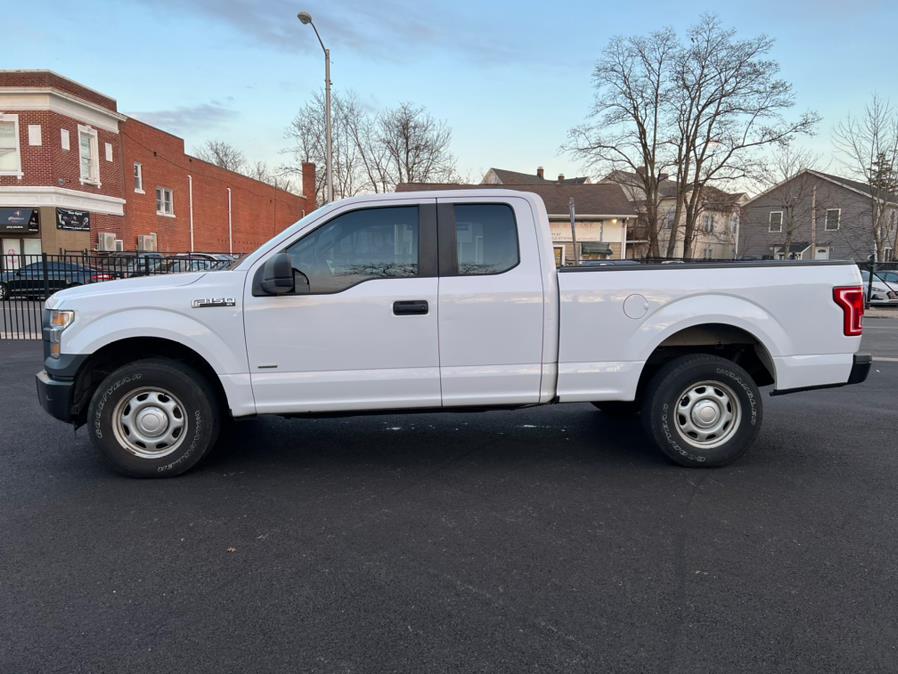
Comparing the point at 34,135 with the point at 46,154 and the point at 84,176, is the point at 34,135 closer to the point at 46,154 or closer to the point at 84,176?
the point at 46,154

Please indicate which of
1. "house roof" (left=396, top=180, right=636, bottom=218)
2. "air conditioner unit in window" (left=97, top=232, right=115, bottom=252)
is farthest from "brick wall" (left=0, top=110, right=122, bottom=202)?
"house roof" (left=396, top=180, right=636, bottom=218)

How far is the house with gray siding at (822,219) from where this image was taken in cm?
3738

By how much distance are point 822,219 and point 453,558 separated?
4822cm

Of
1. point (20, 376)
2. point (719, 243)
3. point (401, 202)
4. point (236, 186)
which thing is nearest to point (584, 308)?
point (401, 202)

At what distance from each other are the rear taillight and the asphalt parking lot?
1.11m

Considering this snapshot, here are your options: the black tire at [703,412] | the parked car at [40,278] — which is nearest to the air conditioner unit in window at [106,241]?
the parked car at [40,278]

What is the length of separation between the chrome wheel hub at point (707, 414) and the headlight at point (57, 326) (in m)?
4.46

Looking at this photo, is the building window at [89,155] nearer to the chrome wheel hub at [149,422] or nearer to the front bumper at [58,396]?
the front bumper at [58,396]

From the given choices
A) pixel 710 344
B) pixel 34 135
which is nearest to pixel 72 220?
pixel 34 135

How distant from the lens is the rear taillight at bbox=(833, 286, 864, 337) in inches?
187

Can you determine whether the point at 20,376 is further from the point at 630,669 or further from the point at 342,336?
the point at 630,669

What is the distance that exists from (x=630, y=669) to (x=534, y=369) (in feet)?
7.91

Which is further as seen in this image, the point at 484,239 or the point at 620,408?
the point at 620,408

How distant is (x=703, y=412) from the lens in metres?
4.78
